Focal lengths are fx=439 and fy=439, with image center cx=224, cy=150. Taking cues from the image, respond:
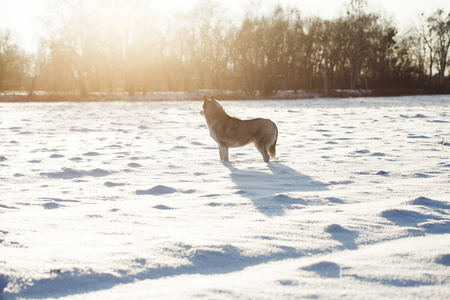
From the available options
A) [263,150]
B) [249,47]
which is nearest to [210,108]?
[263,150]

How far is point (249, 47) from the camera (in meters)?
41.5

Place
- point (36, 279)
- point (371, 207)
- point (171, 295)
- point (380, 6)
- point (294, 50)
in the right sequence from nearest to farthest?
point (171, 295) → point (36, 279) → point (371, 207) → point (380, 6) → point (294, 50)

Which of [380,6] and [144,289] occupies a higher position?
[380,6]

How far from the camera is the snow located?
215cm

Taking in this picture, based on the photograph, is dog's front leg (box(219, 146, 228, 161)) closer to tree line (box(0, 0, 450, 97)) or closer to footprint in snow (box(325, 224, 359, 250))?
footprint in snow (box(325, 224, 359, 250))

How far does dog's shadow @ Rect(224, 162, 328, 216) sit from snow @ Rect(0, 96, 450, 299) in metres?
0.02

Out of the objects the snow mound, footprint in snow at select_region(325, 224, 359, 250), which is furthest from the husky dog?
footprint in snow at select_region(325, 224, 359, 250)

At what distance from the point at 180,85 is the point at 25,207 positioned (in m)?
72.3

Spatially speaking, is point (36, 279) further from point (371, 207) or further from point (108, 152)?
point (108, 152)

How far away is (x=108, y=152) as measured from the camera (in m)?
7.33

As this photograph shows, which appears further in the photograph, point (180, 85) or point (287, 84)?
point (180, 85)

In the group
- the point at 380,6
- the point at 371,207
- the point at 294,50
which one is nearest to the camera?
the point at 371,207

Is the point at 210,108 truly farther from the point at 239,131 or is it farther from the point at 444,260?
the point at 444,260

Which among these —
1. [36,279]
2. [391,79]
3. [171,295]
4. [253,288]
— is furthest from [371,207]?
[391,79]
